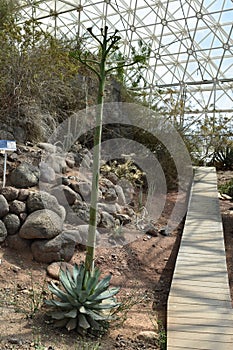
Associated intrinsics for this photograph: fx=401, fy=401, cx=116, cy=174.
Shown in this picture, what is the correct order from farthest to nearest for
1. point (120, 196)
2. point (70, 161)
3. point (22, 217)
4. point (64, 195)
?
point (120, 196)
point (70, 161)
point (64, 195)
point (22, 217)

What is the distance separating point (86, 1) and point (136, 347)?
16377 millimetres

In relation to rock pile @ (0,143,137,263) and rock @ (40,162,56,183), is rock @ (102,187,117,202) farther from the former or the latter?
rock @ (40,162,56,183)

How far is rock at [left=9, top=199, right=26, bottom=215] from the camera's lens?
452 centimetres

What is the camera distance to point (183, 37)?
16.0 metres

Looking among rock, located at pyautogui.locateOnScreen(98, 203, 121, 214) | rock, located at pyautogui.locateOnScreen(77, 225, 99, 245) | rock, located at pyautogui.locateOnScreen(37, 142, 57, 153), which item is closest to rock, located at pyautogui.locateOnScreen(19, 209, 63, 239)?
rock, located at pyautogui.locateOnScreen(77, 225, 99, 245)

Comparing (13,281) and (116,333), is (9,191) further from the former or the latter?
(116,333)

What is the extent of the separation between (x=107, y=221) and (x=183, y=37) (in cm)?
1248

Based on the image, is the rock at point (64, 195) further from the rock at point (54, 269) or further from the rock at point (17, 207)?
the rock at point (54, 269)

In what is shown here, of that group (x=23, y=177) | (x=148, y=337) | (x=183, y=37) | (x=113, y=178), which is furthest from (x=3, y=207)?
(x=183, y=37)

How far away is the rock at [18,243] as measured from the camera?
14.1 feet

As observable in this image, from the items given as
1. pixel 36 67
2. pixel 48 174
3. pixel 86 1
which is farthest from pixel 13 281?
pixel 86 1

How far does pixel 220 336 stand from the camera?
3072 mm

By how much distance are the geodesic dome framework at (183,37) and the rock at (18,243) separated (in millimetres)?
10035

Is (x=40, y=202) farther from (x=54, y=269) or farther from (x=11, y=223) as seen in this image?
(x=54, y=269)
